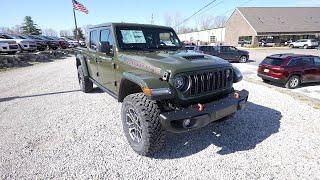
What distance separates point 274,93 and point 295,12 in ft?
170

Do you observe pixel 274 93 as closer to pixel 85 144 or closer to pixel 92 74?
pixel 92 74

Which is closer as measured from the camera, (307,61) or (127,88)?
(127,88)

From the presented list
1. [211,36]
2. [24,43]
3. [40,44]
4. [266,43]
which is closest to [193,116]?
[24,43]

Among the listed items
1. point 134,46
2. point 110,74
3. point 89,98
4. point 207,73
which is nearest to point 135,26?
point 134,46

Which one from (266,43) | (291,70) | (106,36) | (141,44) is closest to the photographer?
(141,44)

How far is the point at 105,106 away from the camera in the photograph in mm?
6461

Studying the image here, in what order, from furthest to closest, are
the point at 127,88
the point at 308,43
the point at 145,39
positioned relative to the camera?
the point at 308,43
the point at 145,39
the point at 127,88

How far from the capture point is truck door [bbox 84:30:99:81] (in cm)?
607

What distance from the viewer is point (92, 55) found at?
6285 mm

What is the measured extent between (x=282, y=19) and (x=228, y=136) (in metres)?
51.6

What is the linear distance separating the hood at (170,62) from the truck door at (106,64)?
54cm

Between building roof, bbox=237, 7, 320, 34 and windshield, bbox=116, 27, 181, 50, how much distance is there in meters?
44.2

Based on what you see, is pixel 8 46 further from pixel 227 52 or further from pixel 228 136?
pixel 228 136

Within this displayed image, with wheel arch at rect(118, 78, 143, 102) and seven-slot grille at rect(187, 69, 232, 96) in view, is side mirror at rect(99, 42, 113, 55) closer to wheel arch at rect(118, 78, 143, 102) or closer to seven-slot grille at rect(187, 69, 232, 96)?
wheel arch at rect(118, 78, 143, 102)
